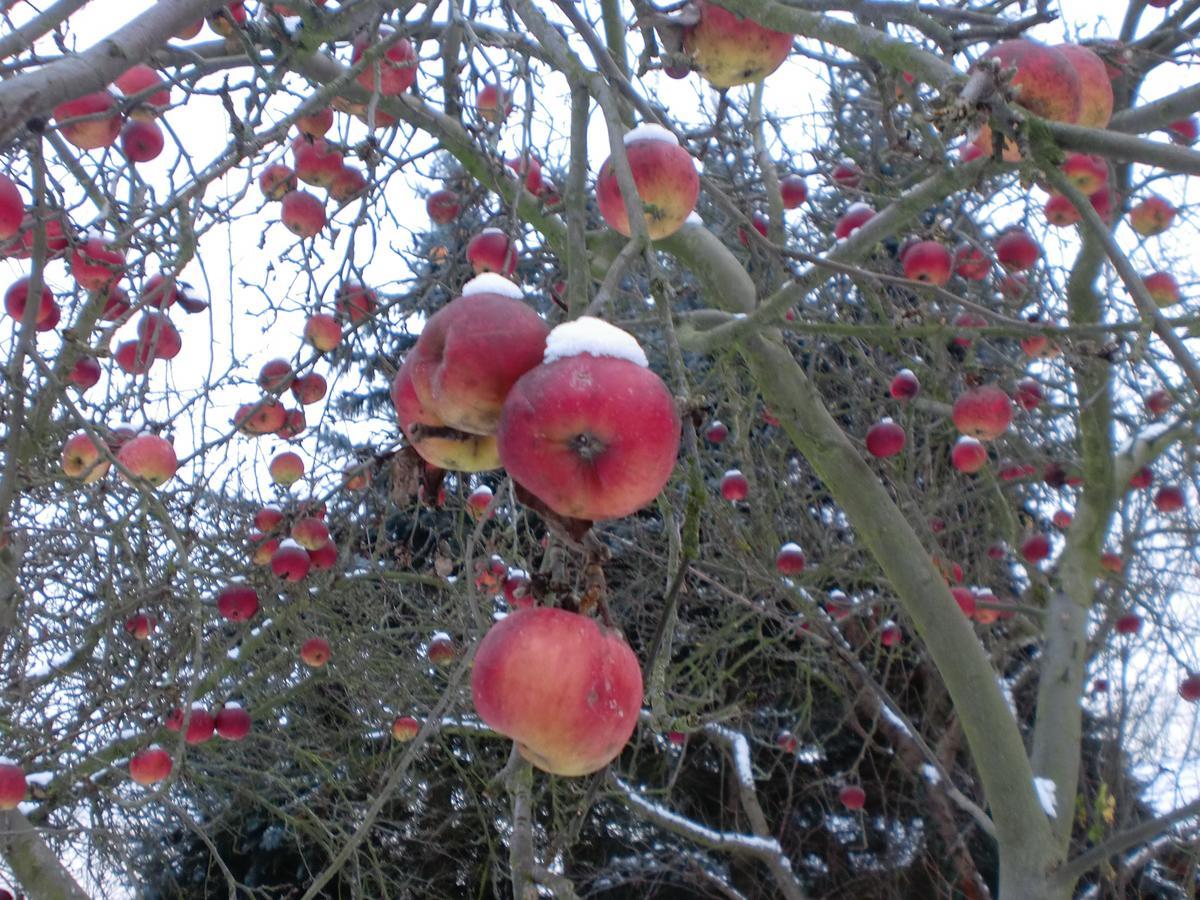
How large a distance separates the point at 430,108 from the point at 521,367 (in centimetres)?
205

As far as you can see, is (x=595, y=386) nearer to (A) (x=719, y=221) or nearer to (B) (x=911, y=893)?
(A) (x=719, y=221)

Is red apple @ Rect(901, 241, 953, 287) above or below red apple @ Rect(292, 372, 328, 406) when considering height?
above

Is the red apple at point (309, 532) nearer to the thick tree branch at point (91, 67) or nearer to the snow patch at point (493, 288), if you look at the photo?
the thick tree branch at point (91, 67)

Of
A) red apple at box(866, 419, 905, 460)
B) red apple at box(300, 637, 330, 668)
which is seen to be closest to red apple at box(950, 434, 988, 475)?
red apple at box(866, 419, 905, 460)

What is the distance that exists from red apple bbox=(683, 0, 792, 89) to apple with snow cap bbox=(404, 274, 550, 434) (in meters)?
0.96

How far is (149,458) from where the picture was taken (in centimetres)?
300

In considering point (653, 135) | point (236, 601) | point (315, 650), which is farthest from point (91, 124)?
point (315, 650)

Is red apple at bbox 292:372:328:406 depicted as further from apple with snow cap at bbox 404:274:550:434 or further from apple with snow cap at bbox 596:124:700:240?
apple with snow cap at bbox 404:274:550:434

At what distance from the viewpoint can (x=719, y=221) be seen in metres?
6.69

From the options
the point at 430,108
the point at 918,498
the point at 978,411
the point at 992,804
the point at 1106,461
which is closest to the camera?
the point at 430,108

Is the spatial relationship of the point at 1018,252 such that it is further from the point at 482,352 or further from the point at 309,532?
the point at 482,352

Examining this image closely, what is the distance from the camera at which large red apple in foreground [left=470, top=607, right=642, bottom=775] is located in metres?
1.16

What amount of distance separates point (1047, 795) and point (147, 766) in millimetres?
3429

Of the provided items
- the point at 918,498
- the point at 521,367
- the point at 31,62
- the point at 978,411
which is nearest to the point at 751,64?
the point at 521,367
